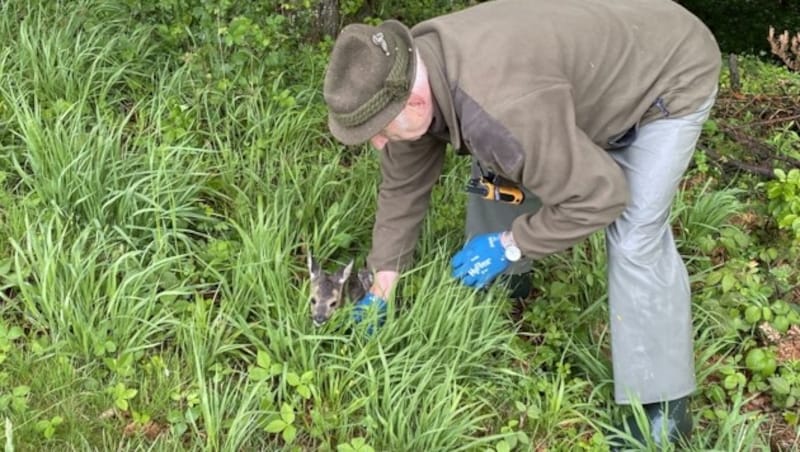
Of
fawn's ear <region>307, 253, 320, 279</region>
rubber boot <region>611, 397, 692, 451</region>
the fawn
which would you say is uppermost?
fawn's ear <region>307, 253, 320, 279</region>

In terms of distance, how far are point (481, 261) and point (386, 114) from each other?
0.78 meters

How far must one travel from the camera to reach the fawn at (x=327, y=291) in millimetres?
2979

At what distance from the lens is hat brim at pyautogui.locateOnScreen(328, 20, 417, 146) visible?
2.31 m

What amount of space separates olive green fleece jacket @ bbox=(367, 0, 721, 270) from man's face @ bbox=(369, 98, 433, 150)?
5 centimetres

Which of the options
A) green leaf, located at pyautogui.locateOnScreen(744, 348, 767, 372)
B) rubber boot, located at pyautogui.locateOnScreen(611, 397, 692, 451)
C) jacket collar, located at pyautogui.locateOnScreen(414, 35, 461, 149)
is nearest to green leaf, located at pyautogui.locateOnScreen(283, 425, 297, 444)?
jacket collar, located at pyautogui.locateOnScreen(414, 35, 461, 149)

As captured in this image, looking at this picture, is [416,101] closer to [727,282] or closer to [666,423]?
[666,423]

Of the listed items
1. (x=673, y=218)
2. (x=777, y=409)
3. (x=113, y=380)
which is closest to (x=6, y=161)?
(x=113, y=380)

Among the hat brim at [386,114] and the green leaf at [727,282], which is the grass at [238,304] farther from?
the hat brim at [386,114]

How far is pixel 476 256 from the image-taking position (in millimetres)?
2895

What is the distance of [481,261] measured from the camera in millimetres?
2879

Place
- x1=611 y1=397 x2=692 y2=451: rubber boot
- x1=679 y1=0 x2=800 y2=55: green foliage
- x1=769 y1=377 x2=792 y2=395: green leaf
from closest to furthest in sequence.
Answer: x1=611 y1=397 x2=692 y2=451: rubber boot
x1=769 y1=377 x2=792 y2=395: green leaf
x1=679 y1=0 x2=800 y2=55: green foliage

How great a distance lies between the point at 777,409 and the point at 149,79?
130 inches

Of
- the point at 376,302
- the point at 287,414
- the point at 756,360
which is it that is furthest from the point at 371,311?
the point at 756,360

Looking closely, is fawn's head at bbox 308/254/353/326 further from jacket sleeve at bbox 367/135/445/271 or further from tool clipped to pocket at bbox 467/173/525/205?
tool clipped to pocket at bbox 467/173/525/205
